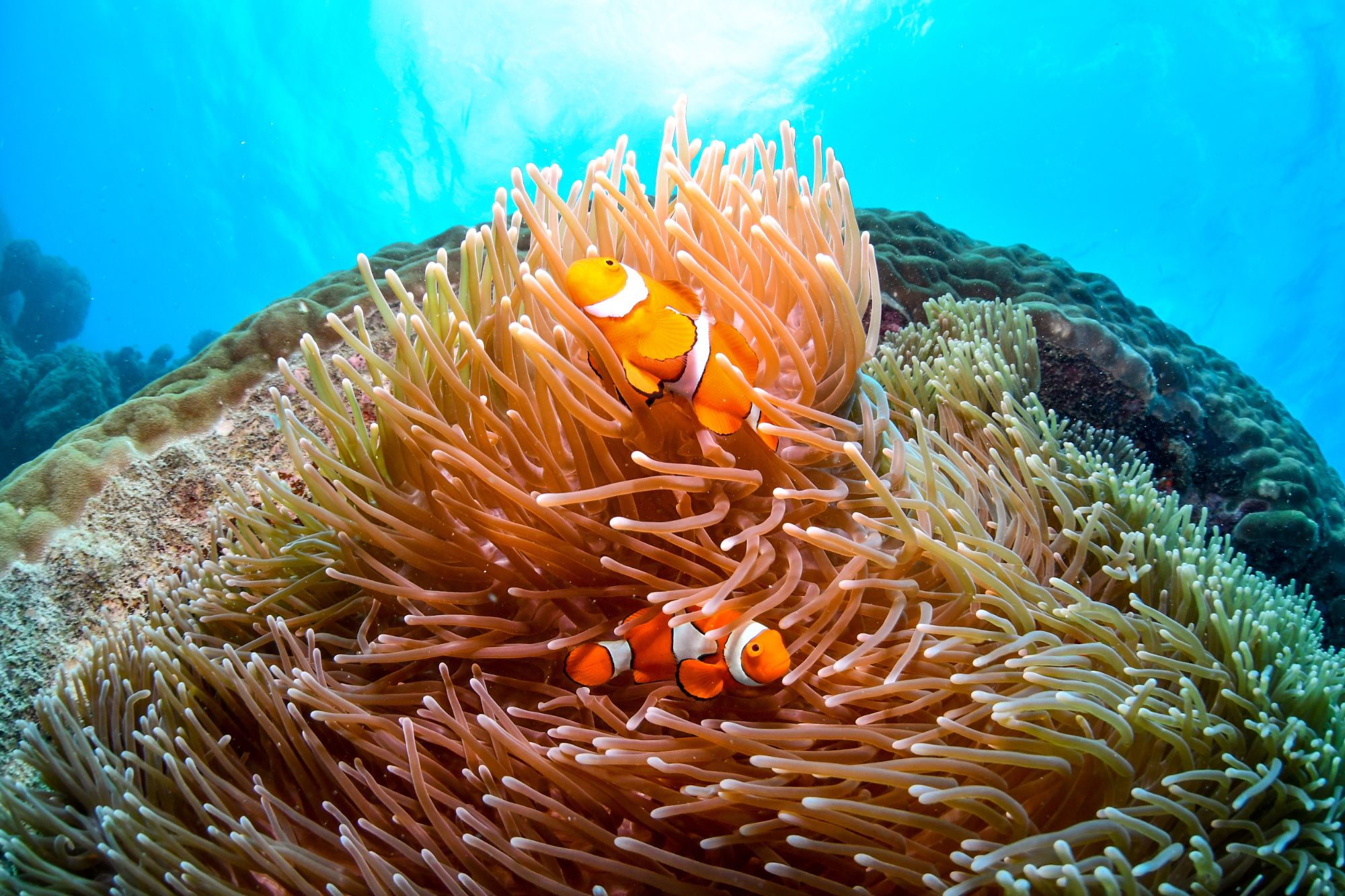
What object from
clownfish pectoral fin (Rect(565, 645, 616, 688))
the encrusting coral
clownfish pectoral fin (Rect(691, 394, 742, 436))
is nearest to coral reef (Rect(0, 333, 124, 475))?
the encrusting coral

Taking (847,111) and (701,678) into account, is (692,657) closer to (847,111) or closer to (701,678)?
(701,678)

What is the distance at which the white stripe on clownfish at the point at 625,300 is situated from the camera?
47.6 inches

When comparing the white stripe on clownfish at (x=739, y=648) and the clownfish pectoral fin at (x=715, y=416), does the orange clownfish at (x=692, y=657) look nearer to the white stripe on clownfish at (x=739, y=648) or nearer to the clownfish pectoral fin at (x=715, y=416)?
the white stripe on clownfish at (x=739, y=648)

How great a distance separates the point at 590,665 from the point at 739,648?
307 millimetres

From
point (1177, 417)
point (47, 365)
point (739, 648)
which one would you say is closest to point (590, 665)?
point (739, 648)

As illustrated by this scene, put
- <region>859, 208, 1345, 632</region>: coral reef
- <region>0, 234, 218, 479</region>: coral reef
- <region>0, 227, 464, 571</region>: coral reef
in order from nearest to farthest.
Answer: <region>0, 227, 464, 571</region>: coral reef, <region>859, 208, 1345, 632</region>: coral reef, <region>0, 234, 218, 479</region>: coral reef

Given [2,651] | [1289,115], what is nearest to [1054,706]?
[2,651]

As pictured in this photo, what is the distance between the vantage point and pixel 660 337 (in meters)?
1.18

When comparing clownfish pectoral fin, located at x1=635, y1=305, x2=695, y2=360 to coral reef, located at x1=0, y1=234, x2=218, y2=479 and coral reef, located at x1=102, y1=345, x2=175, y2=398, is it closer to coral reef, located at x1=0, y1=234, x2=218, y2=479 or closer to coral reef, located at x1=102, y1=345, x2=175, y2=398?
coral reef, located at x1=0, y1=234, x2=218, y2=479

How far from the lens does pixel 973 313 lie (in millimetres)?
3434

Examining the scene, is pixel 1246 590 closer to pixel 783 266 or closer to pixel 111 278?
pixel 783 266

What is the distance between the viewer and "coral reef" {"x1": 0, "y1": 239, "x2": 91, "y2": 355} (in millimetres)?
19828

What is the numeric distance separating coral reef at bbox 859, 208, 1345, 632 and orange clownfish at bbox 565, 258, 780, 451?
3365 mm

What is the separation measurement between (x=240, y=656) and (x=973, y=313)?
336 cm
